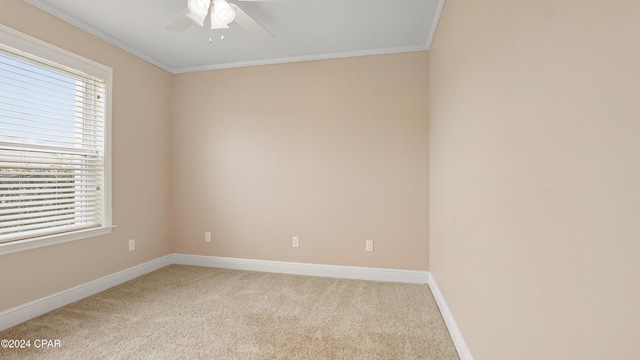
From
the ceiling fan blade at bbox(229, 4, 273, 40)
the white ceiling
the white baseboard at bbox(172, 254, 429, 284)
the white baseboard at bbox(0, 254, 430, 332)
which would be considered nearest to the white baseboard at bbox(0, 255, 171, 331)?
the white baseboard at bbox(0, 254, 430, 332)

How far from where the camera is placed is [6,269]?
2.06m

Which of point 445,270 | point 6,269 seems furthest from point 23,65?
point 445,270

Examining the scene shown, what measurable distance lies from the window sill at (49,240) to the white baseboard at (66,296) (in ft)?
1.44

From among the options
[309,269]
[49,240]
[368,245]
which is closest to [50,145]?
[49,240]

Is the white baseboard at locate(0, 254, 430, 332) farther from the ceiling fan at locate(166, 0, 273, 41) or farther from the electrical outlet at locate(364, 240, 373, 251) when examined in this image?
the ceiling fan at locate(166, 0, 273, 41)

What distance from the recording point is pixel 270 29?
105 inches

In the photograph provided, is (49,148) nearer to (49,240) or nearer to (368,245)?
(49,240)

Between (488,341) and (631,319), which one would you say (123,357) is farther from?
(631,319)

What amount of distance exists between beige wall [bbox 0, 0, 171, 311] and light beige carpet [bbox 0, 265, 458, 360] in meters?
0.27

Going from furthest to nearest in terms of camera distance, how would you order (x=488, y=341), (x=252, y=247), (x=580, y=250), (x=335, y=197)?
(x=252, y=247) → (x=335, y=197) → (x=488, y=341) → (x=580, y=250)

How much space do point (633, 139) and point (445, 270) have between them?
6.13 feet

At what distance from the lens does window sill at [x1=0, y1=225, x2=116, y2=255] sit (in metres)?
2.06

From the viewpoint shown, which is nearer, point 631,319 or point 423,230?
point 631,319

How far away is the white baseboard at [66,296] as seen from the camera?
81.9 inches
